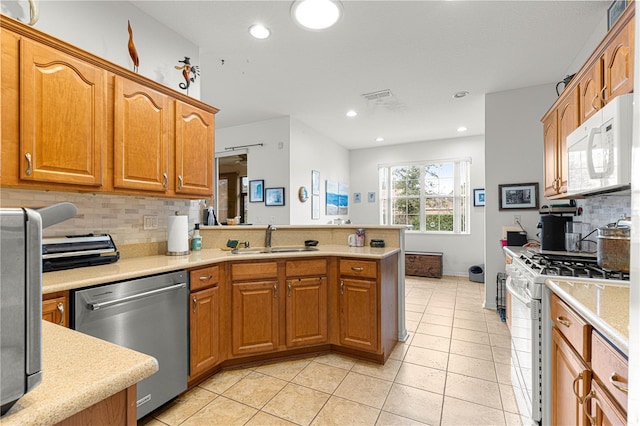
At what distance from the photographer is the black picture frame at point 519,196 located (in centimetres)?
358

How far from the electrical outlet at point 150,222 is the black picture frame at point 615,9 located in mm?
3586

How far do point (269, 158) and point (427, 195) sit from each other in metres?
3.51

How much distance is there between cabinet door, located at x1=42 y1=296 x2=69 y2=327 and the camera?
1.34 meters

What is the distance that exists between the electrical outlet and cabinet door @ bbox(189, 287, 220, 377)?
78 centimetres

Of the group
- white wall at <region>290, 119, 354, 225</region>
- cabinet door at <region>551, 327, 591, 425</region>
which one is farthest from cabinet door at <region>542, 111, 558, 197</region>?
white wall at <region>290, 119, 354, 225</region>

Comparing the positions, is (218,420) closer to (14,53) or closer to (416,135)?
(14,53)

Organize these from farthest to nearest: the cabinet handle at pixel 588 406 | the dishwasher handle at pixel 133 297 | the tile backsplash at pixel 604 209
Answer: the tile backsplash at pixel 604 209, the dishwasher handle at pixel 133 297, the cabinet handle at pixel 588 406

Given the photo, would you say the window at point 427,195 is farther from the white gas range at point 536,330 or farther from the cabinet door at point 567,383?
the cabinet door at point 567,383

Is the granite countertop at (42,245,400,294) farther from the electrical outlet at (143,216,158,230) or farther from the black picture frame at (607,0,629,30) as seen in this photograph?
the black picture frame at (607,0,629,30)

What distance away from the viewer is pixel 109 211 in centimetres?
214

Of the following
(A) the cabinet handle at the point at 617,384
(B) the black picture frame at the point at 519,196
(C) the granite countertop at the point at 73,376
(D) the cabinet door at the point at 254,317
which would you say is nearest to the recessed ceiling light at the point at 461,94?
(B) the black picture frame at the point at 519,196

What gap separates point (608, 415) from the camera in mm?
911

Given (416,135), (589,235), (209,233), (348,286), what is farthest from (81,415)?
(416,135)

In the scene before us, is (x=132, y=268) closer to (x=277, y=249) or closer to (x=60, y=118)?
(x=60, y=118)
